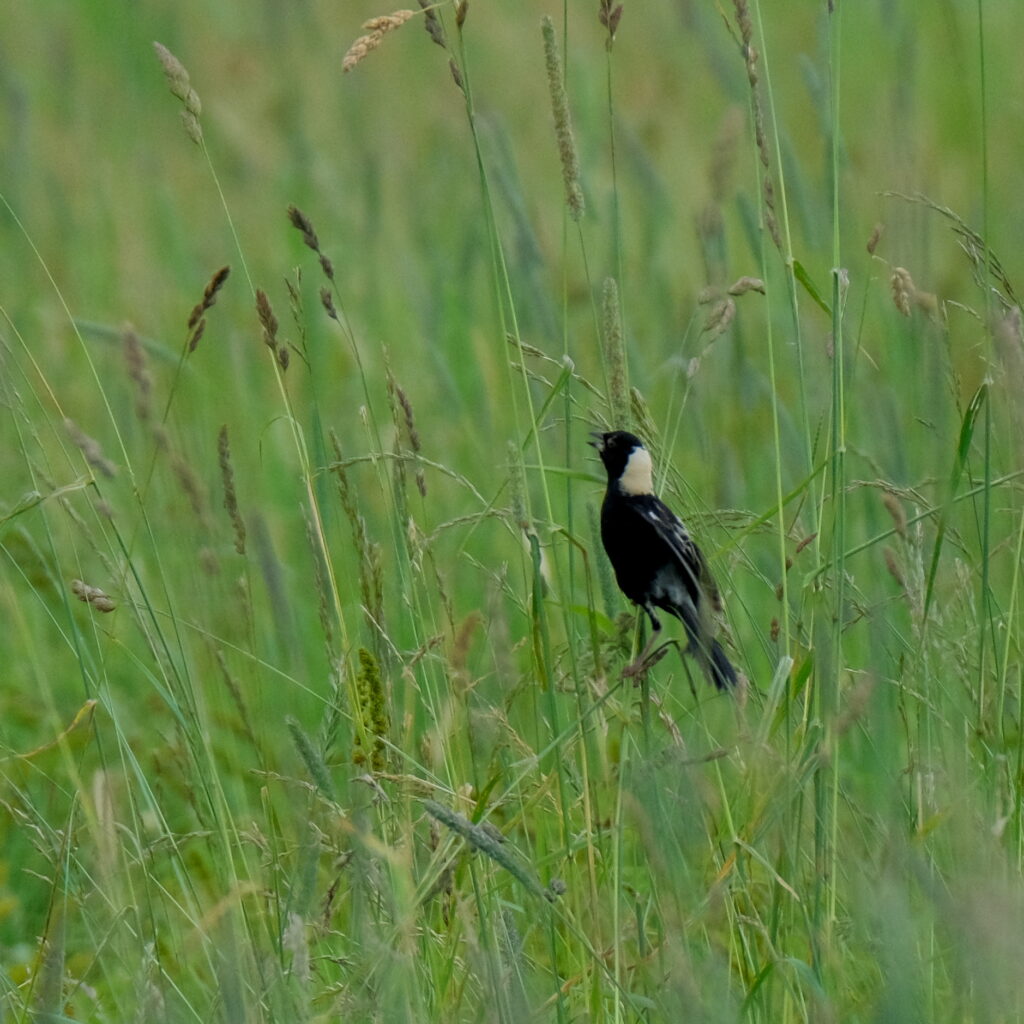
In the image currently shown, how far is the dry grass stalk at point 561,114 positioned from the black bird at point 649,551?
15.3 inches

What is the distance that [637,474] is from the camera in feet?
10.0

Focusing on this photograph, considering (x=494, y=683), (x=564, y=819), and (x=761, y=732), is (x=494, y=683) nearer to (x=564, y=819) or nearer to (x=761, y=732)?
(x=564, y=819)

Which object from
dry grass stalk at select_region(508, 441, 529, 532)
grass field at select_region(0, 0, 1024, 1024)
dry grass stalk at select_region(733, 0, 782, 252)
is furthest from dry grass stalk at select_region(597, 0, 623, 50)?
dry grass stalk at select_region(508, 441, 529, 532)

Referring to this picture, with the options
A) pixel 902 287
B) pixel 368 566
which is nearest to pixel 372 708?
pixel 368 566

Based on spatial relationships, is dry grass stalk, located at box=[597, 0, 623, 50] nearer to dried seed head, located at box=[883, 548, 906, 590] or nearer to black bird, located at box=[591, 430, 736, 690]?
black bird, located at box=[591, 430, 736, 690]

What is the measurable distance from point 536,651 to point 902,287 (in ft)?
1.98

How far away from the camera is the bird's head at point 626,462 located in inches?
119

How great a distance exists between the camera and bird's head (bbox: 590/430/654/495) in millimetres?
3033

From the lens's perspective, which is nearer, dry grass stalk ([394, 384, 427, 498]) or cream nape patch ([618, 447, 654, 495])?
dry grass stalk ([394, 384, 427, 498])

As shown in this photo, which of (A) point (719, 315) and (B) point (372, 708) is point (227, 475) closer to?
(B) point (372, 708)

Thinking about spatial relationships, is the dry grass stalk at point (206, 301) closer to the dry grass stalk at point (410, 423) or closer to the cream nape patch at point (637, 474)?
the dry grass stalk at point (410, 423)

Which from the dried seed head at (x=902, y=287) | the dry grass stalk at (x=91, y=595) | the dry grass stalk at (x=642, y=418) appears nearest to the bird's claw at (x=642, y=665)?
the dry grass stalk at (x=642, y=418)

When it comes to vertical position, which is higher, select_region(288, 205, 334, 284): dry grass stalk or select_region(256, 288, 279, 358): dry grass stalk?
select_region(288, 205, 334, 284): dry grass stalk

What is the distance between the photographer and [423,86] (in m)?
8.12
